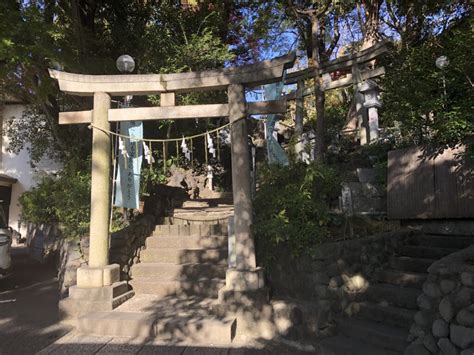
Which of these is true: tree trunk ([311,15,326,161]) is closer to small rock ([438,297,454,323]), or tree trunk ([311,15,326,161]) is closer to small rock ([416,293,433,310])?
small rock ([416,293,433,310])

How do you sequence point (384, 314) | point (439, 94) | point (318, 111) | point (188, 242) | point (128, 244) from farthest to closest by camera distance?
1. point (318, 111)
2. point (188, 242)
3. point (439, 94)
4. point (128, 244)
5. point (384, 314)

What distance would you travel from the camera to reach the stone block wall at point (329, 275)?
6.28m

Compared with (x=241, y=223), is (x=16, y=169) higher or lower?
higher

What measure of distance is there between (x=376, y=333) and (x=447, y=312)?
4.36 feet

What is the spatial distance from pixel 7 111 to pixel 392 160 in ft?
59.4

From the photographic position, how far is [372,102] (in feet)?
49.3

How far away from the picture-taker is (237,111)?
6.61m

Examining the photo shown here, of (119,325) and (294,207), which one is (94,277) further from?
(294,207)

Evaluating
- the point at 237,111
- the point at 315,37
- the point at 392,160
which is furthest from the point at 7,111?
the point at 392,160

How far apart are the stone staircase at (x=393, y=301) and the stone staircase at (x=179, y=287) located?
1.97 m

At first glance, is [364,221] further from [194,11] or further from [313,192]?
[194,11]

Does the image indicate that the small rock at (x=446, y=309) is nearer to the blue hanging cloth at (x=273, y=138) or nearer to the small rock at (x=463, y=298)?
the small rock at (x=463, y=298)

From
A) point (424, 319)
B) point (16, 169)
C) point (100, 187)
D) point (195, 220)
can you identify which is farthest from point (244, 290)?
point (16, 169)

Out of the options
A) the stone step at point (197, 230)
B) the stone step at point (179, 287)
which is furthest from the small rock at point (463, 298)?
the stone step at point (197, 230)
